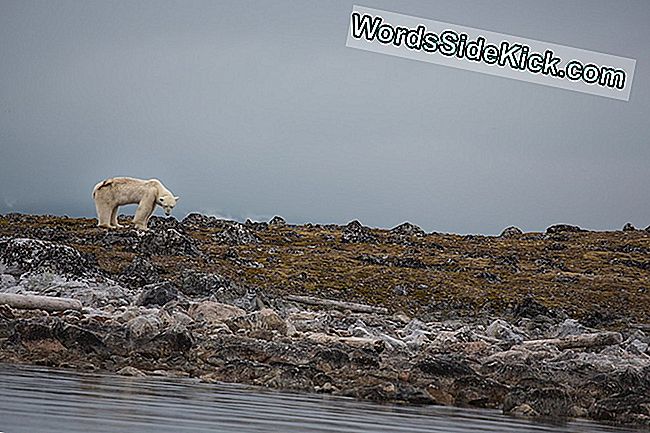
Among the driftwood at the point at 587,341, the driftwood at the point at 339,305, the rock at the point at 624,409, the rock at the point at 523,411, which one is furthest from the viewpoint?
the driftwood at the point at 339,305

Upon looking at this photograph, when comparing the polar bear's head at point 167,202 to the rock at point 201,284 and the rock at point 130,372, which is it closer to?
the rock at point 201,284

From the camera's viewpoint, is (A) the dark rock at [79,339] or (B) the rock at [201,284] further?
(B) the rock at [201,284]

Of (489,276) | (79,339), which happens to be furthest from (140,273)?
(79,339)

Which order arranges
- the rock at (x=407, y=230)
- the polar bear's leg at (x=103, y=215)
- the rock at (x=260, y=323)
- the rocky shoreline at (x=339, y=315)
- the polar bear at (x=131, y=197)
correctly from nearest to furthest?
the rocky shoreline at (x=339, y=315) → the rock at (x=260, y=323) → the polar bear at (x=131, y=197) → the polar bear's leg at (x=103, y=215) → the rock at (x=407, y=230)

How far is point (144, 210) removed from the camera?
130 feet

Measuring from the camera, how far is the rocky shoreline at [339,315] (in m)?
11.6

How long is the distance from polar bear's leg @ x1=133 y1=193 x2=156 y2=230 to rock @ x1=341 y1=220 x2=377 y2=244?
9671mm

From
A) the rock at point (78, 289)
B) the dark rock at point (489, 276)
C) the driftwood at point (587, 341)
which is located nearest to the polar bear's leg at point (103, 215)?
the dark rock at point (489, 276)

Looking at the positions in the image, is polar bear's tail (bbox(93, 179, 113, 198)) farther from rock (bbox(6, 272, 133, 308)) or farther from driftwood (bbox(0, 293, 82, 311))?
driftwood (bbox(0, 293, 82, 311))

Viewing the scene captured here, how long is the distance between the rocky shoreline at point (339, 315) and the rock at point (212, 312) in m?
0.04

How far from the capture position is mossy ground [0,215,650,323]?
98.7ft

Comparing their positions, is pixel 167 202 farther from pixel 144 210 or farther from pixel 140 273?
pixel 140 273

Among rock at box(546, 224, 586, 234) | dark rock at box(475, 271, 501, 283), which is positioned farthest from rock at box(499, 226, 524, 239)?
dark rock at box(475, 271, 501, 283)

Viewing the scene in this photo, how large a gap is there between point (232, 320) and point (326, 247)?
26.6m
